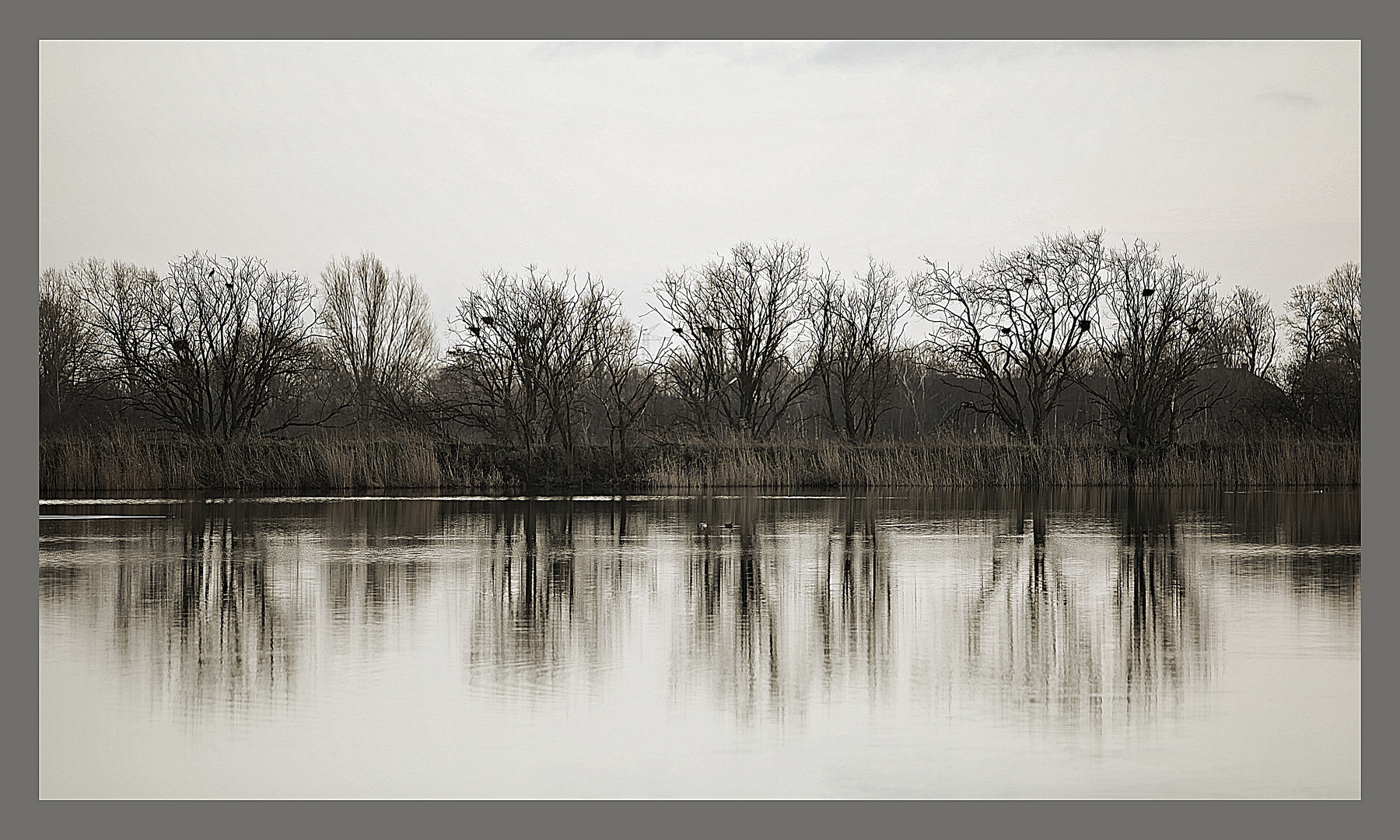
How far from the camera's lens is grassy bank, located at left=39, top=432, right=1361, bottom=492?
2264cm

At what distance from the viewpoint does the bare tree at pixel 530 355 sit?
25.2 meters

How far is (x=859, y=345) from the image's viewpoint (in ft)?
110

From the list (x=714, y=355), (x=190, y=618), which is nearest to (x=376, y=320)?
(x=714, y=355)

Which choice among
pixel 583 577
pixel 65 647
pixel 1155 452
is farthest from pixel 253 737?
pixel 1155 452

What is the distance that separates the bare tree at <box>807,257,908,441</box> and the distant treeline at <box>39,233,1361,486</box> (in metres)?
0.07

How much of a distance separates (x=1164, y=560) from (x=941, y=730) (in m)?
6.17

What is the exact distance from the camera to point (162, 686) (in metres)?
5.84

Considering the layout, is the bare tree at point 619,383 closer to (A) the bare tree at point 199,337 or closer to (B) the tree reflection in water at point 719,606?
(A) the bare tree at point 199,337

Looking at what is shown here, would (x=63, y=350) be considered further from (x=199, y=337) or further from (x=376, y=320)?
(x=376, y=320)

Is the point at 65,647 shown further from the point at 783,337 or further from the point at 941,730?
the point at 783,337

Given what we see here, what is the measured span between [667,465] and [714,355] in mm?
8555

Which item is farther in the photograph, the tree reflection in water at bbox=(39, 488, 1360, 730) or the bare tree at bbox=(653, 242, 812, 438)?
Result: the bare tree at bbox=(653, 242, 812, 438)

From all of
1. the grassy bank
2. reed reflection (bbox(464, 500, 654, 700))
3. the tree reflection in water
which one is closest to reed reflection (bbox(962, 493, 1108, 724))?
the tree reflection in water

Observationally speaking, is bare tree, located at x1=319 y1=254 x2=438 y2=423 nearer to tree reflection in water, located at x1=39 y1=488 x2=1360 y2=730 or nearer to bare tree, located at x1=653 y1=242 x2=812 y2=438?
bare tree, located at x1=653 y1=242 x2=812 y2=438
